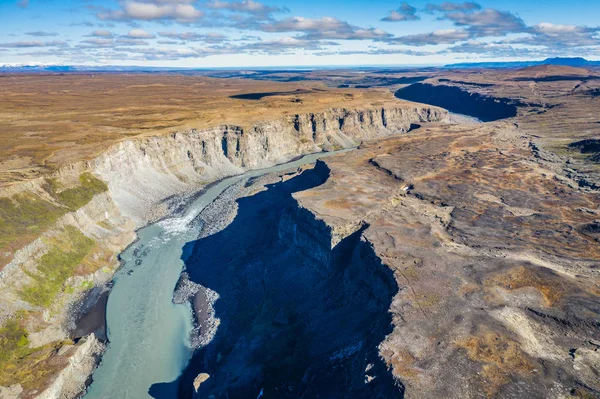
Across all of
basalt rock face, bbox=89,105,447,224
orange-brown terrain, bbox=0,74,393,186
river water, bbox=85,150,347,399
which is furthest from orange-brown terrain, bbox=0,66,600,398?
river water, bbox=85,150,347,399

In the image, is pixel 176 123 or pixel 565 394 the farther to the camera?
pixel 176 123

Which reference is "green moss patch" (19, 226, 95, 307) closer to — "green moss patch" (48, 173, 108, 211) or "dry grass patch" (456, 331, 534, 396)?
"green moss patch" (48, 173, 108, 211)

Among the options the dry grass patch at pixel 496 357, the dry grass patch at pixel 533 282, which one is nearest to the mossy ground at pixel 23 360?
the dry grass patch at pixel 496 357

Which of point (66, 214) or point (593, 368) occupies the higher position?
point (593, 368)

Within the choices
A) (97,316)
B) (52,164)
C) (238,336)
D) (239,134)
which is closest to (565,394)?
(238,336)

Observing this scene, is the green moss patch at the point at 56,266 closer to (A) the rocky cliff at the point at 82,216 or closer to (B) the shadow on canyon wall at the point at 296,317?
(A) the rocky cliff at the point at 82,216

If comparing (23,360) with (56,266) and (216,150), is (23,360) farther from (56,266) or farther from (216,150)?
(216,150)

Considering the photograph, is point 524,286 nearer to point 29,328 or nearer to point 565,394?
point 565,394
